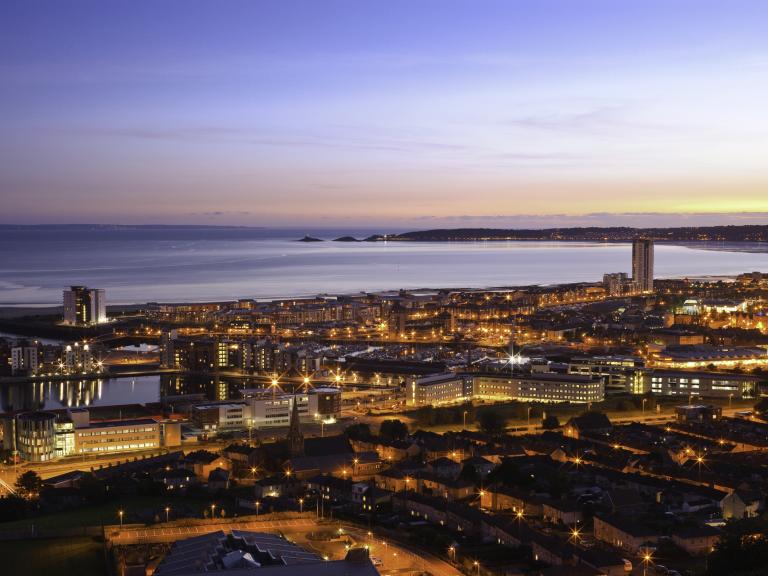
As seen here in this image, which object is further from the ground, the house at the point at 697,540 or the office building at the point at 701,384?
the house at the point at 697,540

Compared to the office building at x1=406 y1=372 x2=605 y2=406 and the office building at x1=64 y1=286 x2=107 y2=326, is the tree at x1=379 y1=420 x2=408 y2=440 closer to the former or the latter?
the office building at x1=406 y1=372 x2=605 y2=406

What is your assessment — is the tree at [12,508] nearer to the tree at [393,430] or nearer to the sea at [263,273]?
the tree at [393,430]

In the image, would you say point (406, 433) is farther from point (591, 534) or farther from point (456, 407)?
point (591, 534)

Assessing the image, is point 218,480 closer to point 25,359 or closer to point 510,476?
point 510,476

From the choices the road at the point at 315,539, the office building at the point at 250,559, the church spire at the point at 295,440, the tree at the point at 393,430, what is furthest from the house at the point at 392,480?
the office building at the point at 250,559

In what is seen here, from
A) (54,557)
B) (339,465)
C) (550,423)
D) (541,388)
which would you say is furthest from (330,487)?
(541,388)
